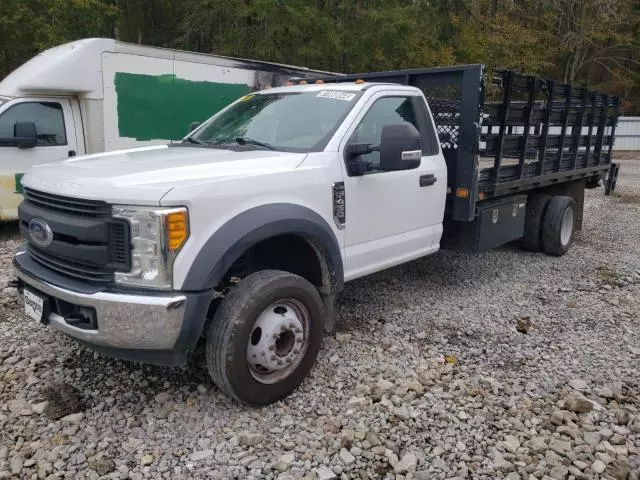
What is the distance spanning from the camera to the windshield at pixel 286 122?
13.4ft

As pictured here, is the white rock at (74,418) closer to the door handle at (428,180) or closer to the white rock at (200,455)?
the white rock at (200,455)

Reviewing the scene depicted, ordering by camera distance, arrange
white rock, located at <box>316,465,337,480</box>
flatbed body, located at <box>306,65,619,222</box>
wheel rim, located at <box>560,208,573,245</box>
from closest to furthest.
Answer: white rock, located at <box>316,465,337,480</box> < flatbed body, located at <box>306,65,619,222</box> < wheel rim, located at <box>560,208,573,245</box>

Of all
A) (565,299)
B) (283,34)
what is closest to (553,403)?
(565,299)

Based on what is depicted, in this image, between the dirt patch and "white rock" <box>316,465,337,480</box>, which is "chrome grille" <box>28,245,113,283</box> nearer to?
"white rock" <box>316,465,337,480</box>

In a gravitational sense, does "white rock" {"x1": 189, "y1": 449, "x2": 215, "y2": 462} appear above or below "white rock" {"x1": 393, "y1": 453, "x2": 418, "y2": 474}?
below

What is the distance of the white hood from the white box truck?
431cm

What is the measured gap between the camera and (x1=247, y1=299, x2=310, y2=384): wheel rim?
3.35 metres

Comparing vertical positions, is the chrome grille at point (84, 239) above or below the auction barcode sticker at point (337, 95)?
below

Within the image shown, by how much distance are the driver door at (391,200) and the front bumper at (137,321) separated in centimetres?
143

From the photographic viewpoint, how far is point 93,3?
60.7 ft

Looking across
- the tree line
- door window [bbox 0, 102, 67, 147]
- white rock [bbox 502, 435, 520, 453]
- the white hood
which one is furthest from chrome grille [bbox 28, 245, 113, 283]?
the tree line

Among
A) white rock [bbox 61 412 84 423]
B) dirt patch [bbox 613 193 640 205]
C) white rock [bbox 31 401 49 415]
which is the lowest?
dirt patch [bbox 613 193 640 205]

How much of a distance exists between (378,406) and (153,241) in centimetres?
172

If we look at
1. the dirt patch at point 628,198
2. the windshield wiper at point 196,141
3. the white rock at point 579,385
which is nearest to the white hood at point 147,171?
the windshield wiper at point 196,141
